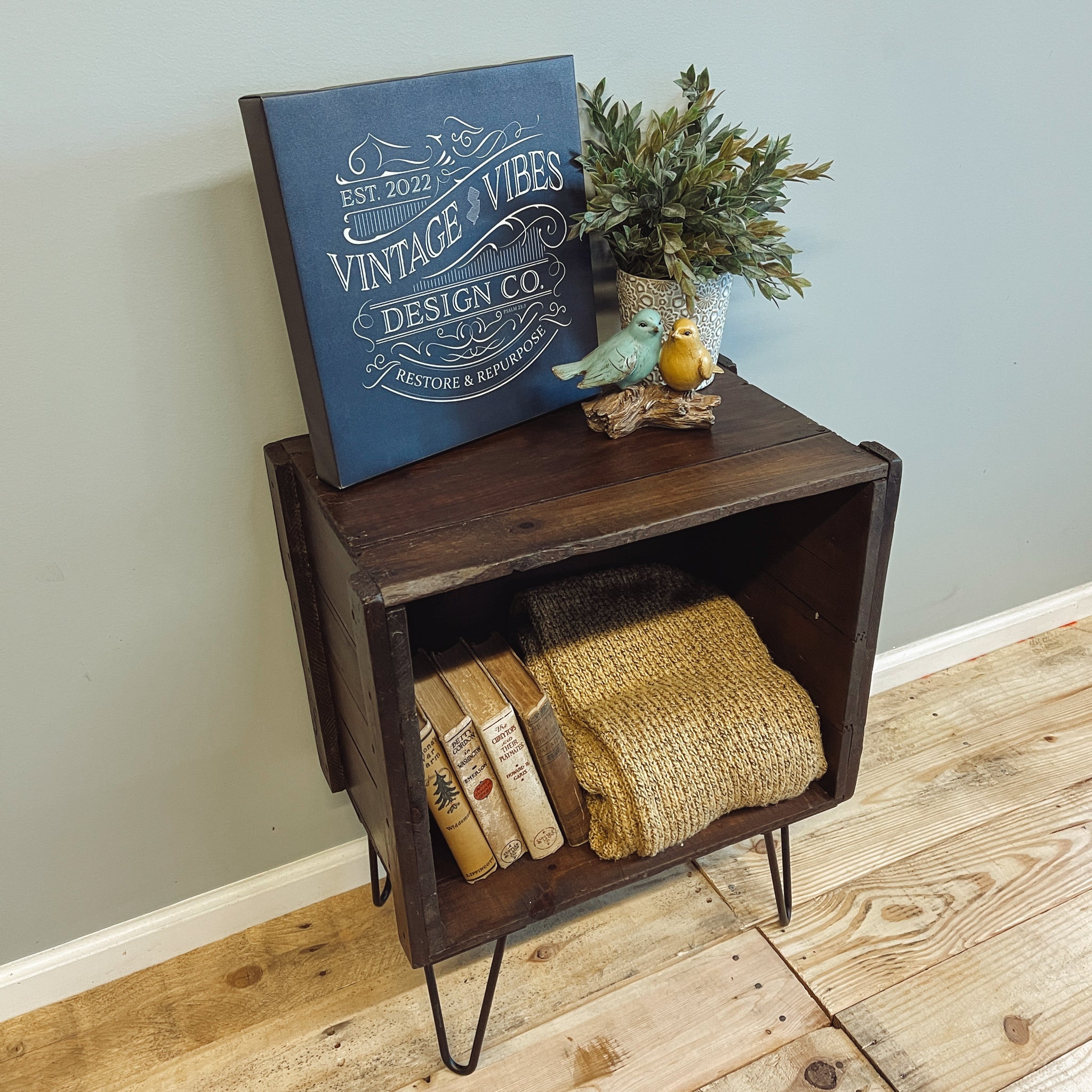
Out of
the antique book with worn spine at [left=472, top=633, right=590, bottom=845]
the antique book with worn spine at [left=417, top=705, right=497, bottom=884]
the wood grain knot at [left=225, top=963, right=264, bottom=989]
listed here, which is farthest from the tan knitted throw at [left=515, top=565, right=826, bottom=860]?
the wood grain knot at [left=225, top=963, right=264, bottom=989]

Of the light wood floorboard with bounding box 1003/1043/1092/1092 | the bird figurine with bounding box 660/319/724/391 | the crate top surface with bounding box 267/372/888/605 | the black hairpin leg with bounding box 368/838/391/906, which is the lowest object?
the light wood floorboard with bounding box 1003/1043/1092/1092

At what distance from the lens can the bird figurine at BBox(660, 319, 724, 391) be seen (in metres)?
0.93

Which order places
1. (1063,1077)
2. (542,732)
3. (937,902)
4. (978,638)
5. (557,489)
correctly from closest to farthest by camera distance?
(557,489)
(542,732)
(1063,1077)
(937,902)
(978,638)

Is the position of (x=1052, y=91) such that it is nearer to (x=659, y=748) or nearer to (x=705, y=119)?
(x=705, y=119)

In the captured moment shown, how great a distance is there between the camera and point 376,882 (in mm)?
1294

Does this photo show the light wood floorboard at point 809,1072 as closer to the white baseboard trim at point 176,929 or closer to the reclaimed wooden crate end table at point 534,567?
the reclaimed wooden crate end table at point 534,567

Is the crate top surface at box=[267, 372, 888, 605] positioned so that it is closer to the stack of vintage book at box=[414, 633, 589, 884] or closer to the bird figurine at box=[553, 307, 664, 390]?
the bird figurine at box=[553, 307, 664, 390]

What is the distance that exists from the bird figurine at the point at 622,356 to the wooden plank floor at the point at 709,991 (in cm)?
76

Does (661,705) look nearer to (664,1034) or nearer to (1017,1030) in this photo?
(664,1034)

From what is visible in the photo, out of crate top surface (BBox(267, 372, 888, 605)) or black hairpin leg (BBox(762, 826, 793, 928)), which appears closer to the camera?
crate top surface (BBox(267, 372, 888, 605))

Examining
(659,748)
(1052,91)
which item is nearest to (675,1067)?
(659,748)

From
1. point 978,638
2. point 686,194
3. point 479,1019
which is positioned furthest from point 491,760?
point 978,638

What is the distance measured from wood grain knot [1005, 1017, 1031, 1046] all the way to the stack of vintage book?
59cm

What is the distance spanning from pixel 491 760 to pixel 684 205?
22.5 inches
